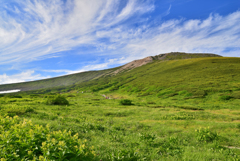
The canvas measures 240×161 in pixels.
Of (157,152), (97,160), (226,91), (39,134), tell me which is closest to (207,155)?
(157,152)

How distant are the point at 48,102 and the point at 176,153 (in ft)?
94.7

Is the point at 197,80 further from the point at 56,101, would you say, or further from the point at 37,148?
the point at 37,148

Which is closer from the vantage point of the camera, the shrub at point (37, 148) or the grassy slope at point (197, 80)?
the shrub at point (37, 148)

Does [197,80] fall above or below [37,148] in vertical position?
above

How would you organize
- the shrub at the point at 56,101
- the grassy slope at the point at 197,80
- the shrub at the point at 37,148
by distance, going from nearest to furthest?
the shrub at the point at 37,148
the shrub at the point at 56,101
the grassy slope at the point at 197,80

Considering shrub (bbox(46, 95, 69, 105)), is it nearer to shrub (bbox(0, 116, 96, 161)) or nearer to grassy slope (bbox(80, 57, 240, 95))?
shrub (bbox(0, 116, 96, 161))

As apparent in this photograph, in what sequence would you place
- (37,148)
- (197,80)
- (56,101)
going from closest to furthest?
(37,148)
(56,101)
(197,80)

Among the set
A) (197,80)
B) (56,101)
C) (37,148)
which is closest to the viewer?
(37,148)

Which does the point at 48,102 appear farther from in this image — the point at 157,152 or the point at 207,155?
the point at 207,155

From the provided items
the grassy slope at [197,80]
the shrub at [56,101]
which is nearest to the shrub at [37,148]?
the shrub at [56,101]

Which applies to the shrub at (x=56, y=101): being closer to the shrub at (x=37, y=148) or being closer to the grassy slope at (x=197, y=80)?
the shrub at (x=37, y=148)

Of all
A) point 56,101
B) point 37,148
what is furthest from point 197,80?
point 37,148

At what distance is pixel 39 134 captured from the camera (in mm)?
5113

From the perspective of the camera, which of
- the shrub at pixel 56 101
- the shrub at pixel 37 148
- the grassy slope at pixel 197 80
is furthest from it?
the grassy slope at pixel 197 80
